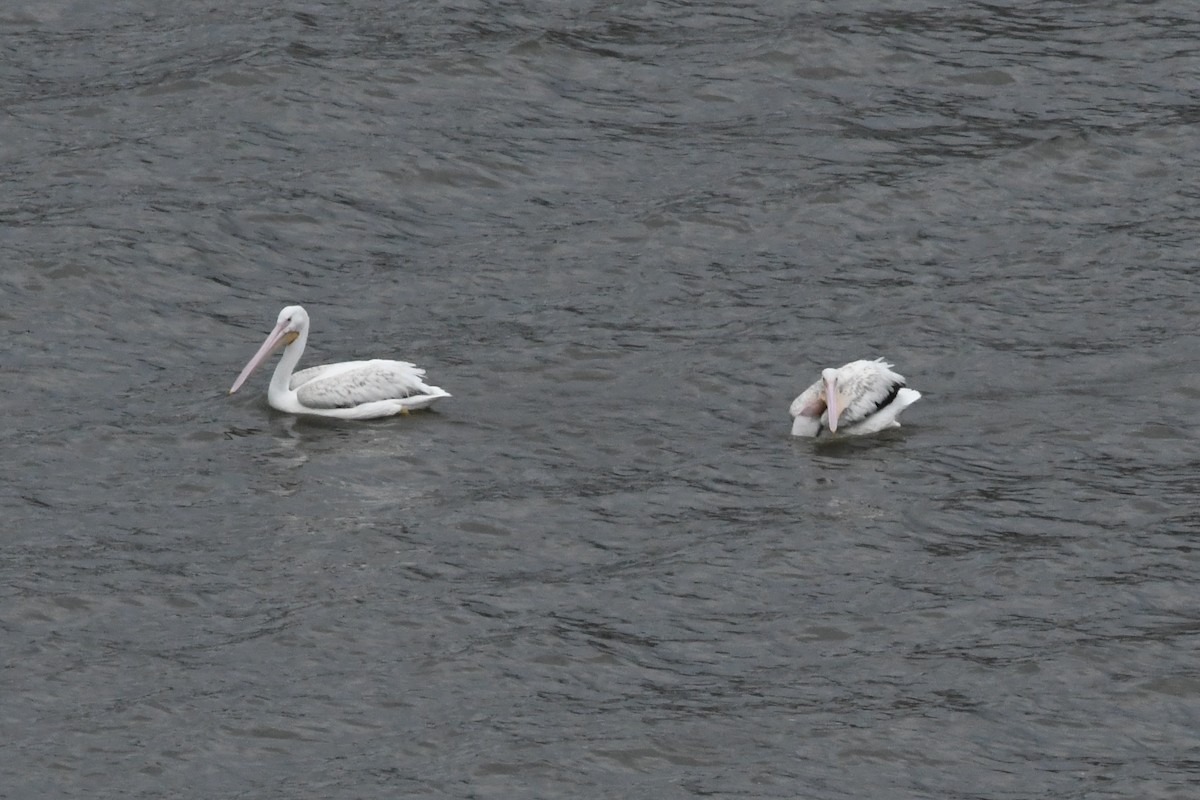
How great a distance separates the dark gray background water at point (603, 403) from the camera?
11180 millimetres

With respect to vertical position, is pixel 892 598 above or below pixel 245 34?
below

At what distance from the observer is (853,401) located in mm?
15398

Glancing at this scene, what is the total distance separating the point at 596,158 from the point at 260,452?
5344mm

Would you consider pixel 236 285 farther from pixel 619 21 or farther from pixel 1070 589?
pixel 1070 589

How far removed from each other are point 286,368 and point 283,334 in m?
0.25

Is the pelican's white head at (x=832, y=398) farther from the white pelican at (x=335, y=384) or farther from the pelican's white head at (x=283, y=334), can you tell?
the pelican's white head at (x=283, y=334)

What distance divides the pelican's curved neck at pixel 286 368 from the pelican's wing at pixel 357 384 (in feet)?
0.28

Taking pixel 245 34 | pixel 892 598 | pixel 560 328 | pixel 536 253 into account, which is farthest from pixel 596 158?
pixel 892 598

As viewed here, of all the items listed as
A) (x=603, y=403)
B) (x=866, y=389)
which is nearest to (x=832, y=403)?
(x=866, y=389)

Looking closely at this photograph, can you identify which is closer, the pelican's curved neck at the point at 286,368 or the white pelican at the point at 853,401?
the white pelican at the point at 853,401

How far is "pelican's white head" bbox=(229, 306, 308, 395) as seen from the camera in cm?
1642

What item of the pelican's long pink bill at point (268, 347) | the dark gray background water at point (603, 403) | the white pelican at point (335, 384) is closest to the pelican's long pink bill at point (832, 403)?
the dark gray background water at point (603, 403)

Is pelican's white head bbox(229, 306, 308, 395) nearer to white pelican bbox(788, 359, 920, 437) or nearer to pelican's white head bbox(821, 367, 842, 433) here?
white pelican bbox(788, 359, 920, 437)

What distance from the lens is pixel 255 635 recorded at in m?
12.1
